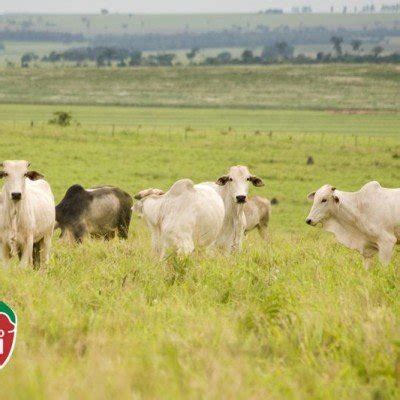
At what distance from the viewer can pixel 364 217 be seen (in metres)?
12.1

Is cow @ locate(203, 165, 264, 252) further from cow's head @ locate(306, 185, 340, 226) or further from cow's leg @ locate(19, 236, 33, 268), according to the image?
cow's leg @ locate(19, 236, 33, 268)

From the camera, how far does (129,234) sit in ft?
57.4

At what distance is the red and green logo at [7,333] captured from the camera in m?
6.49

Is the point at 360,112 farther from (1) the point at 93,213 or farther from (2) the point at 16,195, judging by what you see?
(2) the point at 16,195

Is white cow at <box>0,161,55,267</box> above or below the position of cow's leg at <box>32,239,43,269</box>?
above

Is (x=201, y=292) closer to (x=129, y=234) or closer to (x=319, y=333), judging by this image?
(x=319, y=333)

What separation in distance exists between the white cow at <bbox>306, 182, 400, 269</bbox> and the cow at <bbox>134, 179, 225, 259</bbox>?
1123 mm

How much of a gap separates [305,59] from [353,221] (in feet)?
404

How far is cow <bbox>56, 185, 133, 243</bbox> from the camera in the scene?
1631 centimetres

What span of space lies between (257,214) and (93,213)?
3947 millimetres

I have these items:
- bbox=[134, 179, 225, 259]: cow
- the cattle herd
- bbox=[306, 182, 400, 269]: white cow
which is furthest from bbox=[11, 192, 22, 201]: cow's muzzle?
bbox=[306, 182, 400, 269]: white cow

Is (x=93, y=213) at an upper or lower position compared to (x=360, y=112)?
upper

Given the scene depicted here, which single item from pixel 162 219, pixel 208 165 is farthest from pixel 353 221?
pixel 208 165

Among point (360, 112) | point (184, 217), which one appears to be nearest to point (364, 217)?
point (184, 217)
